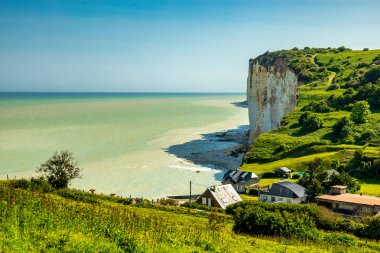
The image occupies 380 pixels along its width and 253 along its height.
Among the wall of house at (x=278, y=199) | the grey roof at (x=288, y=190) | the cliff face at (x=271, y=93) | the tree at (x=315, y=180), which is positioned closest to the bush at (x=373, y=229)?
the wall of house at (x=278, y=199)

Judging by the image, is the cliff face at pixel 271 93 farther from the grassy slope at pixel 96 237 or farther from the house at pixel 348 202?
the grassy slope at pixel 96 237

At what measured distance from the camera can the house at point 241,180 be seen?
44.3 m

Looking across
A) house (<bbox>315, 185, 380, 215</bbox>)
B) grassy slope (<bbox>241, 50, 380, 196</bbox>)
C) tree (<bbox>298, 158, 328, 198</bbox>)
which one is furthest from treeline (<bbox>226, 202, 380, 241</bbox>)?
grassy slope (<bbox>241, 50, 380, 196</bbox>)

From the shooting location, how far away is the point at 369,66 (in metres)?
85.8

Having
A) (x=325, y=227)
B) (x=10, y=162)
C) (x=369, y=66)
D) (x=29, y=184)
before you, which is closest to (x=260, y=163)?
(x=325, y=227)

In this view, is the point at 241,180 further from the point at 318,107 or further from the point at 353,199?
the point at 318,107

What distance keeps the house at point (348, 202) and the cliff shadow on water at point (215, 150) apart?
17.9m

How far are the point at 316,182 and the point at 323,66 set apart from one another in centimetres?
6018

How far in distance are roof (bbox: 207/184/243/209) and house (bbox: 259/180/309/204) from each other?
325cm

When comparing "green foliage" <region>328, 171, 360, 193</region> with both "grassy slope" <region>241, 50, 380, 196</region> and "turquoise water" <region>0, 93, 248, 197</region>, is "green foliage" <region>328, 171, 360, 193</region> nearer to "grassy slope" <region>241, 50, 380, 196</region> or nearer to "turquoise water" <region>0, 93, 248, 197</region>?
"grassy slope" <region>241, 50, 380, 196</region>

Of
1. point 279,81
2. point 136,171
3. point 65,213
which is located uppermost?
point 279,81

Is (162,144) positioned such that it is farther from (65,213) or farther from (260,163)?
(65,213)

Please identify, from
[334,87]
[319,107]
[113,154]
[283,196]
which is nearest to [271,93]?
[319,107]

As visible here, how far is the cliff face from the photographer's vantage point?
7531 cm
